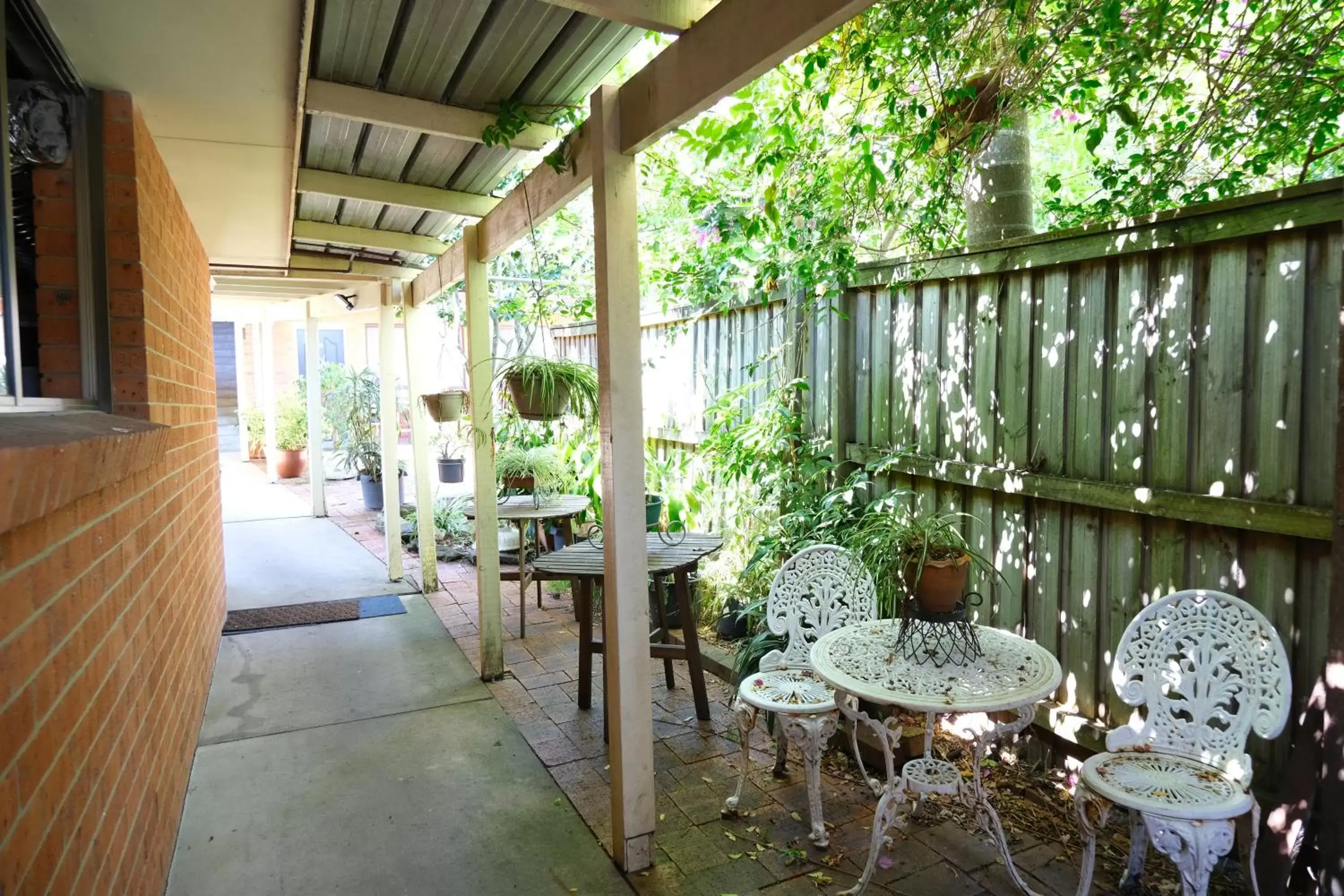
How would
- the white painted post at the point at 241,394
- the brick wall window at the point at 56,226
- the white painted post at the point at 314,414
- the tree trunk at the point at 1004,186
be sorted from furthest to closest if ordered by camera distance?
the white painted post at the point at 241,394 < the white painted post at the point at 314,414 < the tree trunk at the point at 1004,186 < the brick wall window at the point at 56,226

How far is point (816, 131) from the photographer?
3613mm

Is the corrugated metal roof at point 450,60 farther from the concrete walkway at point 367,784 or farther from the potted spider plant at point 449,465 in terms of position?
the potted spider plant at point 449,465

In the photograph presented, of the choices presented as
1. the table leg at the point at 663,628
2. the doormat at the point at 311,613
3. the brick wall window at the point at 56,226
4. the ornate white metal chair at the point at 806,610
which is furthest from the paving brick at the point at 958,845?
the doormat at the point at 311,613

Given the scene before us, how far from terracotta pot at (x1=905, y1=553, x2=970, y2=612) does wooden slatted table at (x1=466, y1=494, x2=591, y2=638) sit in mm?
2231

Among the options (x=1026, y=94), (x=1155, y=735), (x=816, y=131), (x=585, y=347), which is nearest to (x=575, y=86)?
(x=816, y=131)

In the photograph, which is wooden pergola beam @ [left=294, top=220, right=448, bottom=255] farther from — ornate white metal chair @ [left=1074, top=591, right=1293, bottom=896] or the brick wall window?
ornate white metal chair @ [left=1074, top=591, right=1293, bottom=896]

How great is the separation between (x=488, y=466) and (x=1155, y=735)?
120 inches

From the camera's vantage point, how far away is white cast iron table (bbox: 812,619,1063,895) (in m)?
2.15

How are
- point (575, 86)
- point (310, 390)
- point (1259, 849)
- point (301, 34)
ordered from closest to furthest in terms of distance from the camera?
point (1259, 849) < point (301, 34) < point (575, 86) < point (310, 390)

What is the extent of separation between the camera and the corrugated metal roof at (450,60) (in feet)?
7.59

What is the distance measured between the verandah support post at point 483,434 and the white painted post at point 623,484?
1.74 meters

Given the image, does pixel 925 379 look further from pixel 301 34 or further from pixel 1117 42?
pixel 301 34

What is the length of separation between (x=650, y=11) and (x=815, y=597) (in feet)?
6.61

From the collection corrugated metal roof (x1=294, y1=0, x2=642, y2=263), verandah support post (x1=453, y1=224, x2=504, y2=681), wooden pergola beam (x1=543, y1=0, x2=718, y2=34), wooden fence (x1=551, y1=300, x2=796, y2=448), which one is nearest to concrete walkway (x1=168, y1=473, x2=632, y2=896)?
verandah support post (x1=453, y1=224, x2=504, y2=681)
